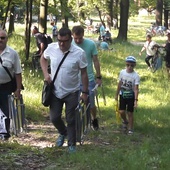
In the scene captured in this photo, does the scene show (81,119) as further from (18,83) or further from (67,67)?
(18,83)

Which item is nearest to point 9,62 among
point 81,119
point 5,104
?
point 5,104

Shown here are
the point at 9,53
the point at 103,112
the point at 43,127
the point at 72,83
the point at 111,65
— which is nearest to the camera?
the point at 72,83

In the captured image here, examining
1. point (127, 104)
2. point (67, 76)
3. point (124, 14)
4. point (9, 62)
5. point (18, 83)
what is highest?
point (9, 62)

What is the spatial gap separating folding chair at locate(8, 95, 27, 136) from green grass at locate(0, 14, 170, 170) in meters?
0.48

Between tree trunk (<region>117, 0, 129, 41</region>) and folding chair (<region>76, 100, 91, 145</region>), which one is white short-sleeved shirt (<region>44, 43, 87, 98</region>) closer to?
folding chair (<region>76, 100, 91, 145</region>)

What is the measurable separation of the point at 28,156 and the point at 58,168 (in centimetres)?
81

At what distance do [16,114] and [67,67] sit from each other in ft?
4.93

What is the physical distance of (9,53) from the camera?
284 inches

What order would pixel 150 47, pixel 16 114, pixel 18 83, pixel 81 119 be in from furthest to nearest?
pixel 150 47
pixel 16 114
pixel 18 83
pixel 81 119

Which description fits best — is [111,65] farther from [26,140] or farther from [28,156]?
[28,156]

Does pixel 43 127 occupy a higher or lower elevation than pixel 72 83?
lower

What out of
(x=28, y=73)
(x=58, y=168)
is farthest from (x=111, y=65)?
(x=58, y=168)

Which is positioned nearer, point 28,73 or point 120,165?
point 120,165

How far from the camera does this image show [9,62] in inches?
284
